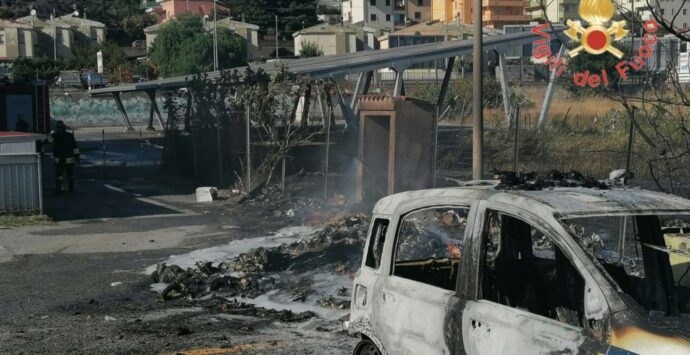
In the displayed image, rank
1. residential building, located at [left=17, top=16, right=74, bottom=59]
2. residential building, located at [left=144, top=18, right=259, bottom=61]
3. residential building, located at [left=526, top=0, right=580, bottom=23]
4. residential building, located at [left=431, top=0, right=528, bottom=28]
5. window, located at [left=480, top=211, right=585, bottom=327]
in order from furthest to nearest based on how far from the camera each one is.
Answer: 1. residential building, located at [left=431, top=0, right=528, bottom=28]
2. residential building, located at [left=144, top=18, right=259, bottom=61]
3. residential building, located at [left=17, top=16, right=74, bottom=59]
4. residential building, located at [left=526, top=0, right=580, bottom=23]
5. window, located at [left=480, top=211, right=585, bottom=327]

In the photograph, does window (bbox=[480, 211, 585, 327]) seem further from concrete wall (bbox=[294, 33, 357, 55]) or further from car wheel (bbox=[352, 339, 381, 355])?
concrete wall (bbox=[294, 33, 357, 55])

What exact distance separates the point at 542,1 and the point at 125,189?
17.7 metres

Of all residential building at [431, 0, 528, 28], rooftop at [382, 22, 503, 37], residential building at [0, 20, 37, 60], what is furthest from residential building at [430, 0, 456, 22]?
residential building at [0, 20, 37, 60]

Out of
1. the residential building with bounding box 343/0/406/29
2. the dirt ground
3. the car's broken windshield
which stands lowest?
the dirt ground

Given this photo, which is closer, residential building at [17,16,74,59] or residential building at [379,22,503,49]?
residential building at [379,22,503,49]

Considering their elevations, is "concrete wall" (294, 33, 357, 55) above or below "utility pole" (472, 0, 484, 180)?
above

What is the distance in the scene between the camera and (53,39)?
95.5 meters

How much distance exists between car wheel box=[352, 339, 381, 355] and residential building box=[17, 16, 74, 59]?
305 feet

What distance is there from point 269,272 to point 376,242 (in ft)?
18.6

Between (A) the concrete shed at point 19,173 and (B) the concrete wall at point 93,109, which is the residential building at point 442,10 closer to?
(B) the concrete wall at point 93,109

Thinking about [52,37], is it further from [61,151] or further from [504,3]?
[61,151]

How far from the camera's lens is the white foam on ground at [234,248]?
42.2 feet

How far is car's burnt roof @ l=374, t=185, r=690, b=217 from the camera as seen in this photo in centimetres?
482

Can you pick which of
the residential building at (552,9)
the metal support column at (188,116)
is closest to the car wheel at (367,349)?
the residential building at (552,9)
